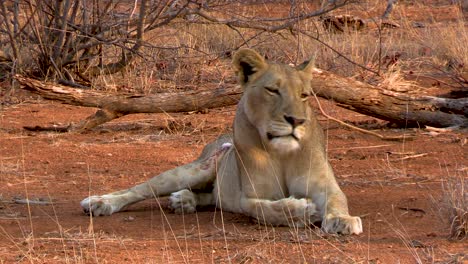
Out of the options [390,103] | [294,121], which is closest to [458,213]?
[294,121]

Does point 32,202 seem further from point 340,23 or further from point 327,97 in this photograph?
point 340,23

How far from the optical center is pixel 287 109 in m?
5.00

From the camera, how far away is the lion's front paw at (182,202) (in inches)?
236

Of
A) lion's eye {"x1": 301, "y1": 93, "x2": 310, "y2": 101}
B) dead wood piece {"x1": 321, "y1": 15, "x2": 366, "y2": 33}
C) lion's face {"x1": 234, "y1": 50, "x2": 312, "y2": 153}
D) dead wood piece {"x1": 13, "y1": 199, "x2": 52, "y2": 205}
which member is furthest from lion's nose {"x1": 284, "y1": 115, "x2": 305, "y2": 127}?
dead wood piece {"x1": 321, "y1": 15, "x2": 366, "y2": 33}

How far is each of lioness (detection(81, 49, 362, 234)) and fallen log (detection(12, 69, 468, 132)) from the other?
7.86ft

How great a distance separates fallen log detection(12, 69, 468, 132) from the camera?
8.14 m

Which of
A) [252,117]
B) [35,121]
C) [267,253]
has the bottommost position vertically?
[35,121]

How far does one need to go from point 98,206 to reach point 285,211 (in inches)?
52.5

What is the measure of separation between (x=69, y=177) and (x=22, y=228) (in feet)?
6.34

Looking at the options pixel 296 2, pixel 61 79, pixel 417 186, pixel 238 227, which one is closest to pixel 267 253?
pixel 238 227

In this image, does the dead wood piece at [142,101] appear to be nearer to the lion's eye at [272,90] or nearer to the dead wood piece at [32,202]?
the dead wood piece at [32,202]

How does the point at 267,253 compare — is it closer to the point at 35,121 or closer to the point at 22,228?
the point at 22,228

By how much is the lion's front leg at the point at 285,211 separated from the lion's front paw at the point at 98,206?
1.04 meters

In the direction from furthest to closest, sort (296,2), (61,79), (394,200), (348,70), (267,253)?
(348,70)
(61,79)
(296,2)
(394,200)
(267,253)
